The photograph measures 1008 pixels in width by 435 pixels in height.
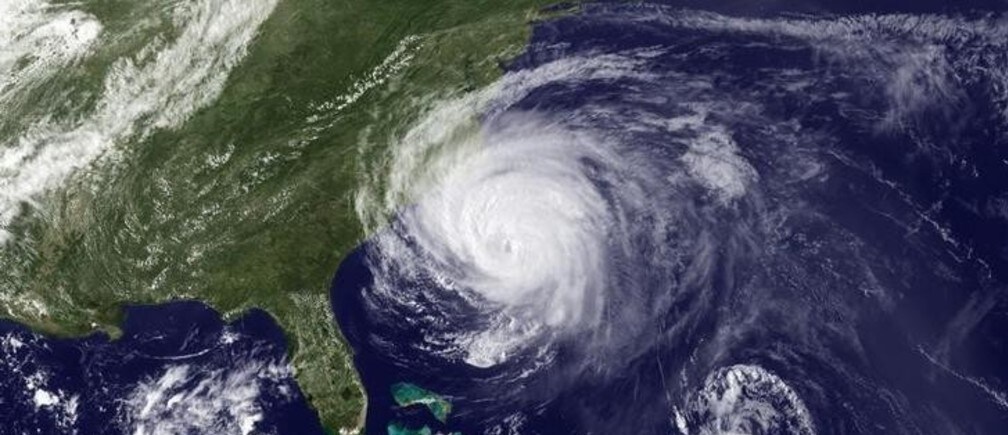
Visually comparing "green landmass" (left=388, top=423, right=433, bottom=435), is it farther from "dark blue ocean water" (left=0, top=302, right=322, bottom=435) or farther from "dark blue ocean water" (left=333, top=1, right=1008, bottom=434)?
"dark blue ocean water" (left=0, top=302, right=322, bottom=435)

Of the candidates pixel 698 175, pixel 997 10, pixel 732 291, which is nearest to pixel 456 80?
pixel 698 175

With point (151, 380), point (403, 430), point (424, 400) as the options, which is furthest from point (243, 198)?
point (403, 430)

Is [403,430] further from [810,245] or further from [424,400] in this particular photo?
[810,245]

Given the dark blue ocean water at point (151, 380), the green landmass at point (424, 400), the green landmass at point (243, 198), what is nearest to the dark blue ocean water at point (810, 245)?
the green landmass at point (424, 400)

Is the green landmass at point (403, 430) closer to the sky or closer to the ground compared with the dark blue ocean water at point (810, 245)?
closer to the ground

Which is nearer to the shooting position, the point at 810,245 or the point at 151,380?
the point at 810,245

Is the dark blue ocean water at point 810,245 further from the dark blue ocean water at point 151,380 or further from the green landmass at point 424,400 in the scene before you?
the dark blue ocean water at point 151,380
